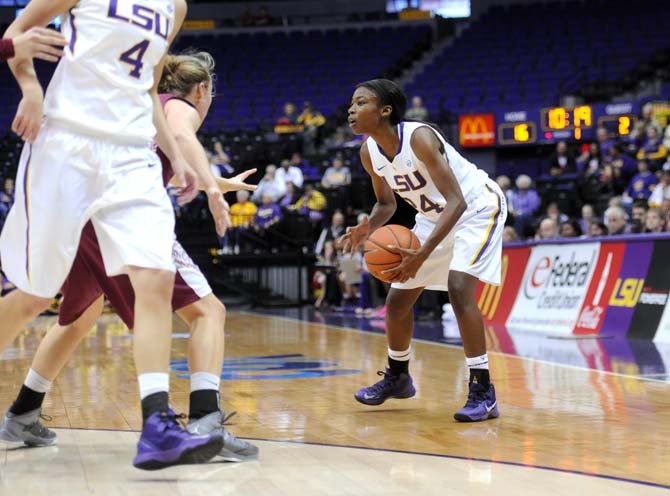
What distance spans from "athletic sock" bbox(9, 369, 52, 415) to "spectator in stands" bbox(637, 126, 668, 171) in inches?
437

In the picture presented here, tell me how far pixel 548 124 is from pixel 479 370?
14.6m

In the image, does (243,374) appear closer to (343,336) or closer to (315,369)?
(315,369)

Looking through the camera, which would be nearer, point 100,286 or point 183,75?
point 100,286

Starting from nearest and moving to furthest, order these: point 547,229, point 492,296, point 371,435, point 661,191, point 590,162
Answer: point 371,435 < point 547,229 < point 492,296 < point 661,191 < point 590,162

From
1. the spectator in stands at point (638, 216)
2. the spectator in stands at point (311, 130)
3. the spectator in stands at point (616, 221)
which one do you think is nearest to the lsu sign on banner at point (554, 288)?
the spectator in stands at point (616, 221)

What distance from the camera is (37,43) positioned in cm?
300

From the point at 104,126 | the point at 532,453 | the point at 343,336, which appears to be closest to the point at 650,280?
the point at 343,336

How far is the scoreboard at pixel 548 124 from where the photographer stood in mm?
17438

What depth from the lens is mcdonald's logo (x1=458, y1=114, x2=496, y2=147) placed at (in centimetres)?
1956

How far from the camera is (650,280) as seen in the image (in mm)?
8680

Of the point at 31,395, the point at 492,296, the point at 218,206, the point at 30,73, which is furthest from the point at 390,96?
the point at 492,296

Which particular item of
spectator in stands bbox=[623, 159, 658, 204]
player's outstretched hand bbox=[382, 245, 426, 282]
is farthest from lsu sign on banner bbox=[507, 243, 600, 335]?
player's outstretched hand bbox=[382, 245, 426, 282]

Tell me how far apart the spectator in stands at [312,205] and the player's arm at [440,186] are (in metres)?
11.8

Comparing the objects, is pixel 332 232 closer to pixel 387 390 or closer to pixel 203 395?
pixel 387 390
